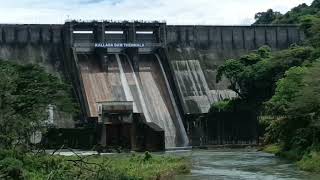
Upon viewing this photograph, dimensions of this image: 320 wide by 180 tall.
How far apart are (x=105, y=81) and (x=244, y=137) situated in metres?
14.1

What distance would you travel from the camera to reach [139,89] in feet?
198

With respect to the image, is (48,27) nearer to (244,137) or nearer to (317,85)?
(244,137)

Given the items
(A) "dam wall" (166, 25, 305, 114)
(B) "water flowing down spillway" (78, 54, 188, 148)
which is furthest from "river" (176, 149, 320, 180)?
(A) "dam wall" (166, 25, 305, 114)

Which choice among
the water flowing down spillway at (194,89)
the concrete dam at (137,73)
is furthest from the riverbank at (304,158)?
the water flowing down spillway at (194,89)

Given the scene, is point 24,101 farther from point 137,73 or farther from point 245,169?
point 137,73

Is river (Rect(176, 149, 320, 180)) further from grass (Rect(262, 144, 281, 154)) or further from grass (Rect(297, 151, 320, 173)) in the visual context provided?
grass (Rect(262, 144, 281, 154))

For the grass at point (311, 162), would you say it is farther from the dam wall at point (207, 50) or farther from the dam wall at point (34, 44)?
the dam wall at point (34, 44)

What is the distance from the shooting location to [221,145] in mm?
57188

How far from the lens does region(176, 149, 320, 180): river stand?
29.0 meters

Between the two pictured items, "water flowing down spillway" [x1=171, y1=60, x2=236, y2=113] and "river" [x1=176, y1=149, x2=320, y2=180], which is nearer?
"river" [x1=176, y1=149, x2=320, y2=180]

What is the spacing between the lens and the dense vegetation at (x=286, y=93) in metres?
35.6

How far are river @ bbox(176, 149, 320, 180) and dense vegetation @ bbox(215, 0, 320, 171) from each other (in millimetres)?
1245

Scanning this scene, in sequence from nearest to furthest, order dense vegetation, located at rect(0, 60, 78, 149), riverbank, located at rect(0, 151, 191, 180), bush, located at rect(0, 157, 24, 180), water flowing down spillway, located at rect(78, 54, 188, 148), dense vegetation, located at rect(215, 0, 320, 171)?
bush, located at rect(0, 157, 24, 180), riverbank, located at rect(0, 151, 191, 180), dense vegetation, located at rect(0, 60, 78, 149), dense vegetation, located at rect(215, 0, 320, 171), water flowing down spillway, located at rect(78, 54, 188, 148)

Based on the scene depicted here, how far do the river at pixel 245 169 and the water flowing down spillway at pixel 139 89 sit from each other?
15.8m
